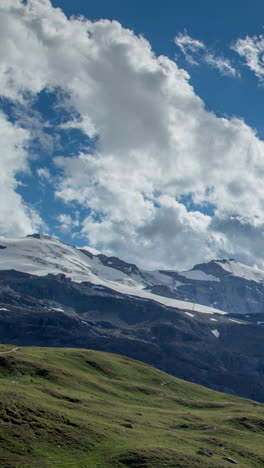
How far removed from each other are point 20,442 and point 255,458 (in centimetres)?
3876

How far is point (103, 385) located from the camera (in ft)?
454

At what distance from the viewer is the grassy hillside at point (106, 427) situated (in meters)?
61.7

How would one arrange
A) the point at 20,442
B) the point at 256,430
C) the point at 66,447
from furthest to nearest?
the point at 256,430, the point at 66,447, the point at 20,442

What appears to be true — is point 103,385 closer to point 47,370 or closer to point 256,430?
point 47,370

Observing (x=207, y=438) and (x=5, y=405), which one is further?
(x=207, y=438)

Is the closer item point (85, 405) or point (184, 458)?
point (184, 458)

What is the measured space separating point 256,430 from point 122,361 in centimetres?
9126

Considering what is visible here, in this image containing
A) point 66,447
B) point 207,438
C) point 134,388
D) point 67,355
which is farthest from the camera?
point 67,355

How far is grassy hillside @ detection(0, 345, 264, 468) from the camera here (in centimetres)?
6169

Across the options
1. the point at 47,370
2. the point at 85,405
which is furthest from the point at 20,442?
the point at 47,370

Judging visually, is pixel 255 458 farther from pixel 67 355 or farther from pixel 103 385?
pixel 67 355

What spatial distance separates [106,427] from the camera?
7669 cm

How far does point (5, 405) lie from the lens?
65.1 metres

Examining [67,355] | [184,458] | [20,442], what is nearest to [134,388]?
[67,355]
